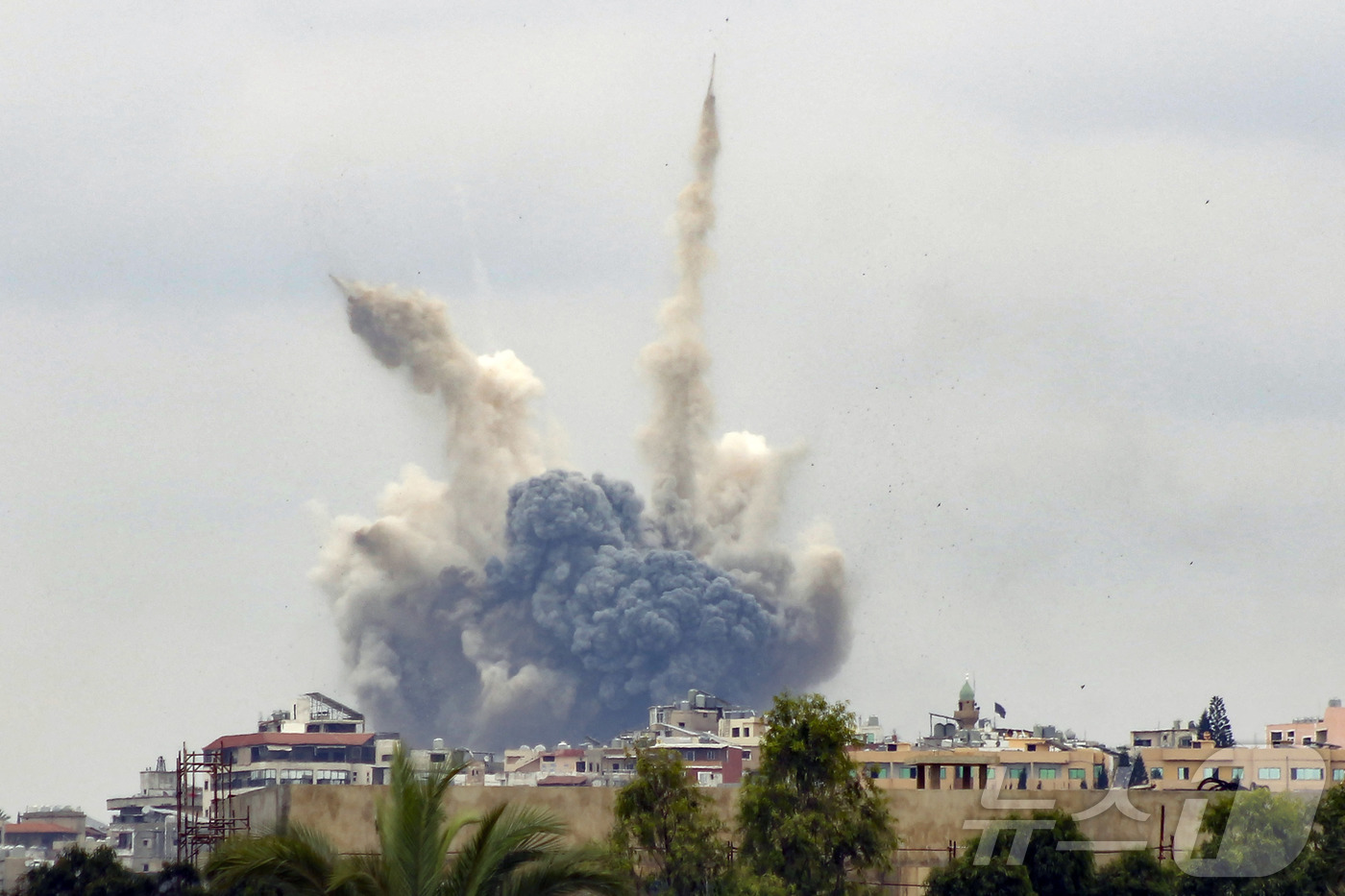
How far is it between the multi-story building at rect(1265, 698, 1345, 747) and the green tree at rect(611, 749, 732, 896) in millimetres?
93314

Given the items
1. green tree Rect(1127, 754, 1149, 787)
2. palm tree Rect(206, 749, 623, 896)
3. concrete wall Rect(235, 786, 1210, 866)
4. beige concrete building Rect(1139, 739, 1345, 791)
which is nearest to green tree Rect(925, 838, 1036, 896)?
concrete wall Rect(235, 786, 1210, 866)

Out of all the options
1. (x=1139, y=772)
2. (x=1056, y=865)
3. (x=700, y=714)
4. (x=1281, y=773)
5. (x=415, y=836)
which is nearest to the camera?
(x=415, y=836)

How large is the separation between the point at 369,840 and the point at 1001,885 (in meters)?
14.6

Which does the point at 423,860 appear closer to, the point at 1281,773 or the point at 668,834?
the point at 668,834

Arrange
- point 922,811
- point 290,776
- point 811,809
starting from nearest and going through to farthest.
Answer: point 811,809 < point 922,811 < point 290,776

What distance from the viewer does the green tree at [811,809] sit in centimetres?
4388

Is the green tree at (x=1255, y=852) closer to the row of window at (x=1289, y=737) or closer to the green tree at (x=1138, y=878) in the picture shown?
the green tree at (x=1138, y=878)

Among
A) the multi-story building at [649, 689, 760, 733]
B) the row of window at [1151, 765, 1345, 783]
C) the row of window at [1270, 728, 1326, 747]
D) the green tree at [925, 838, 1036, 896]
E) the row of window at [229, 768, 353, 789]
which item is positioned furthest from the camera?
the multi-story building at [649, 689, 760, 733]

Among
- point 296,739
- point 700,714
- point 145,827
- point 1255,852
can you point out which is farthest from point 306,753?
point 1255,852

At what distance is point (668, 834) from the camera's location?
44.8 meters

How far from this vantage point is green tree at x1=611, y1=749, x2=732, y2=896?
44281mm

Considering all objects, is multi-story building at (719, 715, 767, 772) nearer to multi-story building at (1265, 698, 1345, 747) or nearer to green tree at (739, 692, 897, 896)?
multi-story building at (1265, 698, 1345, 747)

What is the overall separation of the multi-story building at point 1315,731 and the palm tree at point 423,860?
112032 millimetres

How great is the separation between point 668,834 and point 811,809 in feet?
9.73
